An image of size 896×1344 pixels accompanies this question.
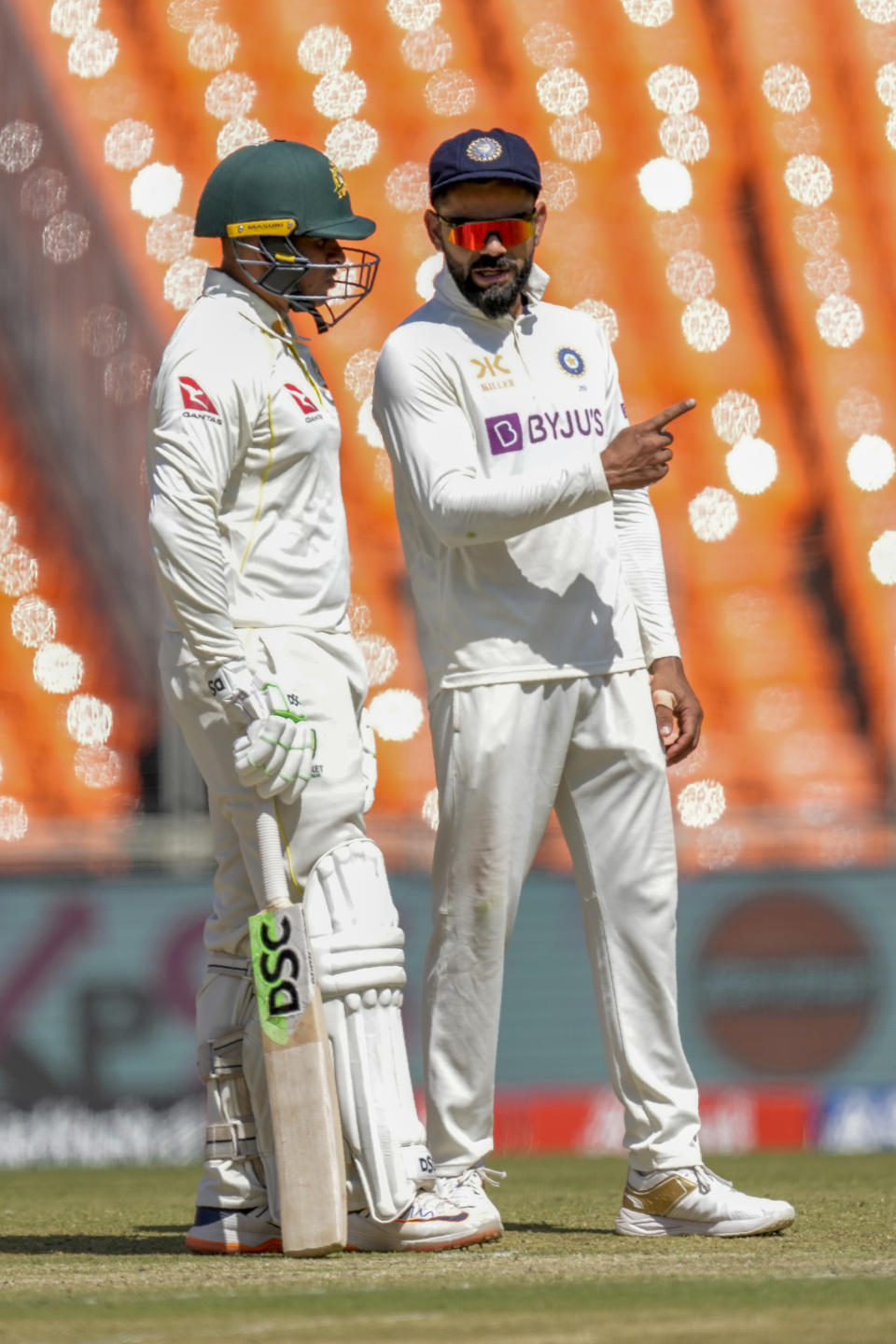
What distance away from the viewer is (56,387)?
28.5 ft

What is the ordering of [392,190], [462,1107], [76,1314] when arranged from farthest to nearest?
1. [392,190]
2. [462,1107]
3. [76,1314]

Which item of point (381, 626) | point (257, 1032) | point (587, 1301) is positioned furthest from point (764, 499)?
point (587, 1301)

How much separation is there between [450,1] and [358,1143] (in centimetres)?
828

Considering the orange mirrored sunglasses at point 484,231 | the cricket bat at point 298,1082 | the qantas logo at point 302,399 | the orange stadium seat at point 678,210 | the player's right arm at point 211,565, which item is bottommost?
the cricket bat at point 298,1082

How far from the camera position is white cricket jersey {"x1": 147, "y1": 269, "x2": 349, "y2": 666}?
3.13 meters

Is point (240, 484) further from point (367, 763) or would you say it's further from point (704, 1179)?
point (704, 1179)

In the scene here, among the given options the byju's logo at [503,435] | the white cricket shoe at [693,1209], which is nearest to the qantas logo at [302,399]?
the byju's logo at [503,435]

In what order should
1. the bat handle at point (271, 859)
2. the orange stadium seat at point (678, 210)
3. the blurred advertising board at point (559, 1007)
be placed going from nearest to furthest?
the bat handle at point (271, 859) → the blurred advertising board at point (559, 1007) → the orange stadium seat at point (678, 210)

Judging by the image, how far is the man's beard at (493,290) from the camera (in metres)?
3.52

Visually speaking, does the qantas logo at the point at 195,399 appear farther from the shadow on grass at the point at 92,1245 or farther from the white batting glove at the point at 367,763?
the shadow on grass at the point at 92,1245

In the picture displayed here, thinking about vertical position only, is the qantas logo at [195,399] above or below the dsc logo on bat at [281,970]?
above

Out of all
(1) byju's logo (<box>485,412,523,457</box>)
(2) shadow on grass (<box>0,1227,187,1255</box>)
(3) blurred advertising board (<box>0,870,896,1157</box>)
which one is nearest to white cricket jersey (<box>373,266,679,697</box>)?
(1) byju's logo (<box>485,412,523,457</box>)

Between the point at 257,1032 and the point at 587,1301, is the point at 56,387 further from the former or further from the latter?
the point at 587,1301

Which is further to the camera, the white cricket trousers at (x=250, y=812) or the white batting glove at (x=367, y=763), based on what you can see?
the white batting glove at (x=367, y=763)
